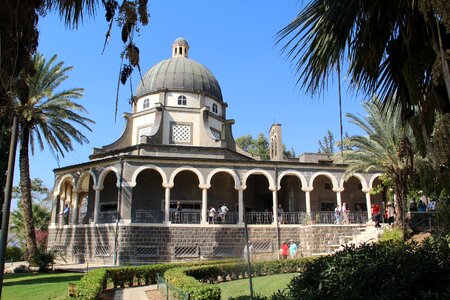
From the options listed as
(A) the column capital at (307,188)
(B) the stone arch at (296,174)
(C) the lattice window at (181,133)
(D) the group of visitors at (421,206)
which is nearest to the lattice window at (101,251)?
(C) the lattice window at (181,133)

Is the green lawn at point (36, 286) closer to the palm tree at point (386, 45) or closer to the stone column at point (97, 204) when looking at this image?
the stone column at point (97, 204)

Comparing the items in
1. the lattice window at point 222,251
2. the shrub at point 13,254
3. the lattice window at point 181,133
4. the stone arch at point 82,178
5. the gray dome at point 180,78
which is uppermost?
the gray dome at point 180,78

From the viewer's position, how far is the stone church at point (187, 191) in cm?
2356

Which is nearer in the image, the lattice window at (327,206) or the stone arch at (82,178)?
the stone arch at (82,178)

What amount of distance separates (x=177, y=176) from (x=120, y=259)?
6836 mm

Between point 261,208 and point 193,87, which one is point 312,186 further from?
point 193,87

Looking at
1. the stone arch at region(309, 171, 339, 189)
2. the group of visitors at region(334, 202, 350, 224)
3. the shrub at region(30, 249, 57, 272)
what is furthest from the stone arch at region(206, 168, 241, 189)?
the shrub at region(30, 249, 57, 272)

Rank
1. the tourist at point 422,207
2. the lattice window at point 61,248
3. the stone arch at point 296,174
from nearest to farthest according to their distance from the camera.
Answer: the tourist at point 422,207 < the lattice window at point 61,248 < the stone arch at point 296,174

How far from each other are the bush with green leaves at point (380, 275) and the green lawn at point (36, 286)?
32.8ft

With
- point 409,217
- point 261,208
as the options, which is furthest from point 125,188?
point 409,217

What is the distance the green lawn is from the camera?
13688 mm

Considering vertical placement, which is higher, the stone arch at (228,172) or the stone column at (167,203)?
the stone arch at (228,172)

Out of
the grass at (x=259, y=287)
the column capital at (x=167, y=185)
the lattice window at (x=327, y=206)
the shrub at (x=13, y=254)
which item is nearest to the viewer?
the grass at (x=259, y=287)

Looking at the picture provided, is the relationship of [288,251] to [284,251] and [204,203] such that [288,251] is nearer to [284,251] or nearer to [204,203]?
[284,251]
